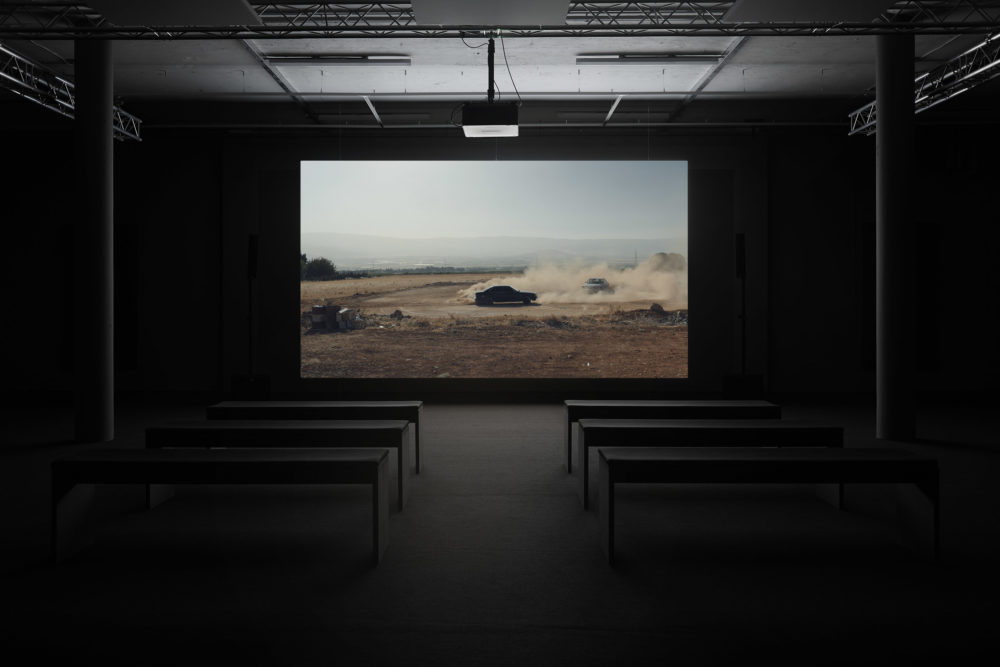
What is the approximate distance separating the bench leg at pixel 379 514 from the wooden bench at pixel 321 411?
5.66 feet

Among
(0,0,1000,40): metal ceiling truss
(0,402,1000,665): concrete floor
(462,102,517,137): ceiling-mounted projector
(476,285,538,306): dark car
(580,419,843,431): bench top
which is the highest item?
(0,0,1000,40): metal ceiling truss

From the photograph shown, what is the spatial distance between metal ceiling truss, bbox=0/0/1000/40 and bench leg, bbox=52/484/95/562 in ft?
11.5

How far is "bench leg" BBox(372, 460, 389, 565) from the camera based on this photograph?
133 inches

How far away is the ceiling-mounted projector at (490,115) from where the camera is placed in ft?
21.1

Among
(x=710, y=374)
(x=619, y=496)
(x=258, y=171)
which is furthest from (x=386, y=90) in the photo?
(x=619, y=496)

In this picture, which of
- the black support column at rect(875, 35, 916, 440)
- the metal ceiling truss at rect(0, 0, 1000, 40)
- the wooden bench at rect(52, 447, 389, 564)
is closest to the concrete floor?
the wooden bench at rect(52, 447, 389, 564)

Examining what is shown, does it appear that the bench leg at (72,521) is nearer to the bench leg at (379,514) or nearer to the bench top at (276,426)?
the bench top at (276,426)

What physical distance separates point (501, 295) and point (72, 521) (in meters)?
7.01

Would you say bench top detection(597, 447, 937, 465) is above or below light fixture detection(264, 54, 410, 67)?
below

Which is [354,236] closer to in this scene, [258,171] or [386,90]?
[258,171]

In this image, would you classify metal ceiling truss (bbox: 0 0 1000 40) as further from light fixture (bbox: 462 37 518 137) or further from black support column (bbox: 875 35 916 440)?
light fixture (bbox: 462 37 518 137)

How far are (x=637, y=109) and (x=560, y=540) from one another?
685cm

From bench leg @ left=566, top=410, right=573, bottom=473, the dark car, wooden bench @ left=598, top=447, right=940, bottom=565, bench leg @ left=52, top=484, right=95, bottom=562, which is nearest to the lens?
bench leg @ left=52, top=484, right=95, bottom=562

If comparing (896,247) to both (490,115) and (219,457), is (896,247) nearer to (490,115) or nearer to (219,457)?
(490,115)
